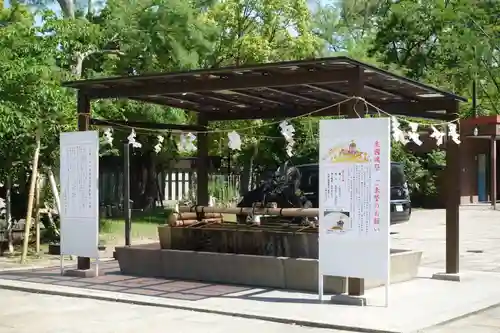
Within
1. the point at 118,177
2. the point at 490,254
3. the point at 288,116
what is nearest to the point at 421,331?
the point at 288,116

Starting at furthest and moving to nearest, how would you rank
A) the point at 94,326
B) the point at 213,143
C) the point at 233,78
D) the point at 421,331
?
the point at 213,143 → the point at 233,78 → the point at 94,326 → the point at 421,331

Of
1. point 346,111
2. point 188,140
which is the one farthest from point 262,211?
point 188,140

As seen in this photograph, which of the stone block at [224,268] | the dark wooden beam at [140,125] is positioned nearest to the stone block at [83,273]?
the stone block at [224,268]

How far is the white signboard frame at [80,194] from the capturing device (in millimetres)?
12352

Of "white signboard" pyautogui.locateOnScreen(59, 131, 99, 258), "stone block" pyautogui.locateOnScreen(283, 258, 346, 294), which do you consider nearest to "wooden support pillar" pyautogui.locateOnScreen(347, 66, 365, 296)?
"stone block" pyautogui.locateOnScreen(283, 258, 346, 294)

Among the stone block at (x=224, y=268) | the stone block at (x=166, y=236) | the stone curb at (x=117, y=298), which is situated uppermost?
the stone block at (x=166, y=236)

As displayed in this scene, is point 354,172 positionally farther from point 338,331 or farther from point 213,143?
point 213,143

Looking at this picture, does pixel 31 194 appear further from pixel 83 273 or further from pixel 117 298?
pixel 117 298

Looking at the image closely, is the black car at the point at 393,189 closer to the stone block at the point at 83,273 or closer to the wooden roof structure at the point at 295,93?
the wooden roof structure at the point at 295,93

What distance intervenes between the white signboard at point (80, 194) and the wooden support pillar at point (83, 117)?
33 cm

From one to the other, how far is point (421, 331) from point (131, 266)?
6000 millimetres

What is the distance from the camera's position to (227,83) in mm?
11461

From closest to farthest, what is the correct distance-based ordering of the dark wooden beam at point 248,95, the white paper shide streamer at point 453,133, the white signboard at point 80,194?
the white paper shide streamer at point 453,133, the white signboard at point 80,194, the dark wooden beam at point 248,95

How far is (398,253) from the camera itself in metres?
12.0
